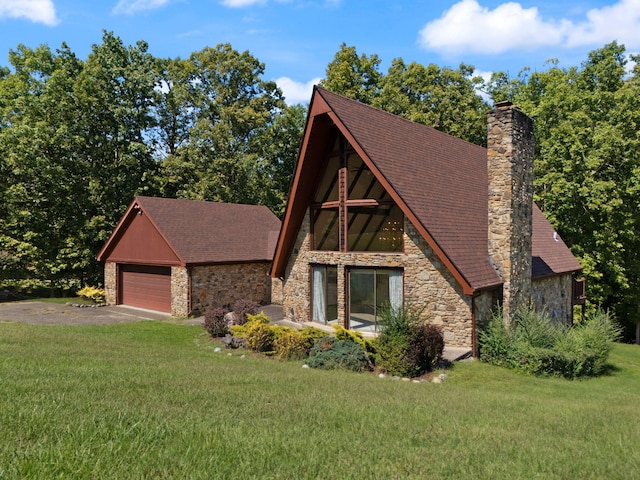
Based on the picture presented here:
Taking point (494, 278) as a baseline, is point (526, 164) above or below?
above

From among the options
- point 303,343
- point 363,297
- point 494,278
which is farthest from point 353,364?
point 494,278

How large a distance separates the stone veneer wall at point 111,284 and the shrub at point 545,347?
17894 mm

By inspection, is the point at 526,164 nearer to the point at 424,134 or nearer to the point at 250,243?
the point at 424,134

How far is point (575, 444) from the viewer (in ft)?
18.5

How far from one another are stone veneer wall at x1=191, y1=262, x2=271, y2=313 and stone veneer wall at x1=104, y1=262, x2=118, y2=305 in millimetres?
5698

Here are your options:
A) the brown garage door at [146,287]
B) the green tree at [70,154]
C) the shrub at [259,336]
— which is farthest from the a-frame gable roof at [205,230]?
the shrub at [259,336]

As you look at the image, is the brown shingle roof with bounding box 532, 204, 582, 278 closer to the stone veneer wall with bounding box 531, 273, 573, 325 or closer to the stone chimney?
the stone veneer wall with bounding box 531, 273, 573, 325

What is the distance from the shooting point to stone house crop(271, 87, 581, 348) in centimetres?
1340

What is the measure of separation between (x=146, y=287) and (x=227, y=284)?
157 inches

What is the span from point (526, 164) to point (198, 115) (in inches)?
1144

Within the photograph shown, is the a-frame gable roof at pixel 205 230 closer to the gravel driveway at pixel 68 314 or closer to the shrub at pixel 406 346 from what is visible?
the gravel driveway at pixel 68 314

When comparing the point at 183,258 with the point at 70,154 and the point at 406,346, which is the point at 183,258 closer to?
the point at 406,346

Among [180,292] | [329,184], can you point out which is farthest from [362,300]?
[180,292]

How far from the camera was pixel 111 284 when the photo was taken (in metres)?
23.2
